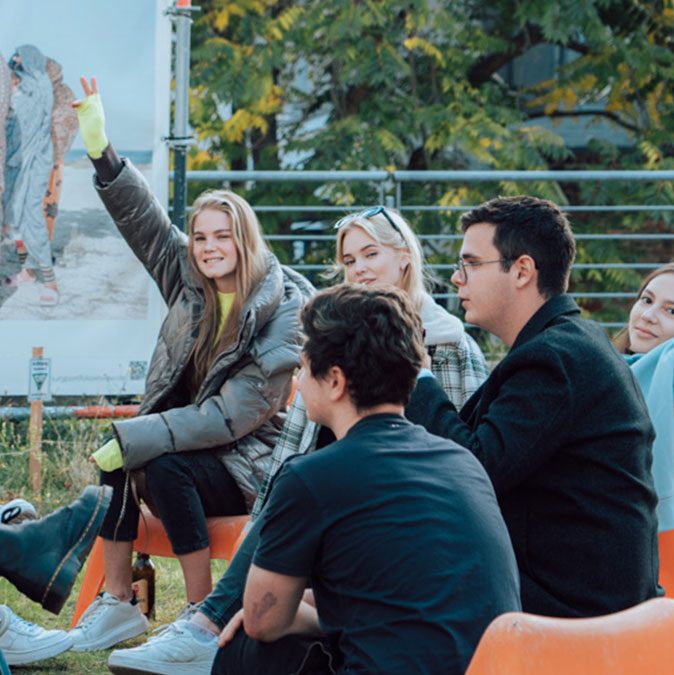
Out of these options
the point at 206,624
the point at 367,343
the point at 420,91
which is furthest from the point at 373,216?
the point at 420,91

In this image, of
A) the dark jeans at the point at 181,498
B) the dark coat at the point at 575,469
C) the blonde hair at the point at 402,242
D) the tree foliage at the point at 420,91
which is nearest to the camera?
the dark coat at the point at 575,469

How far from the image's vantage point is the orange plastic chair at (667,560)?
11.4ft

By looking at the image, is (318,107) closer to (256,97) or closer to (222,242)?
(256,97)

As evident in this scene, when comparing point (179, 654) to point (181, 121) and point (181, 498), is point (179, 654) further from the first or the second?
point (181, 121)

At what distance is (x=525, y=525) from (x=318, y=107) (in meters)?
7.97

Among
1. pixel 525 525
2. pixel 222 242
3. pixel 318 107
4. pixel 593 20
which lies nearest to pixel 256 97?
pixel 318 107

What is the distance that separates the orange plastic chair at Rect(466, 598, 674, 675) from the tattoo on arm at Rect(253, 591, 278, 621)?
0.63m

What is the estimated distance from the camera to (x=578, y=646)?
1.94m

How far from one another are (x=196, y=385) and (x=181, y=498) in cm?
48

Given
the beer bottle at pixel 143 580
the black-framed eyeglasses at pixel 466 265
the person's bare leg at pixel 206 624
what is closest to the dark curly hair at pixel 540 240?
the black-framed eyeglasses at pixel 466 265

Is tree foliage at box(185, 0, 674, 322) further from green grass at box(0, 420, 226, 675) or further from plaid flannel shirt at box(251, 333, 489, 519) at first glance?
plaid flannel shirt at box(251, 333, 489, 519)

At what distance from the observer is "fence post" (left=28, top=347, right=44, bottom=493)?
6.32 metres

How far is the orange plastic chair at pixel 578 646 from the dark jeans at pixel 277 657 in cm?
65

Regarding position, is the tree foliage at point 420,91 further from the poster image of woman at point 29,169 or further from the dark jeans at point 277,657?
the dark jeans at point 277,657
